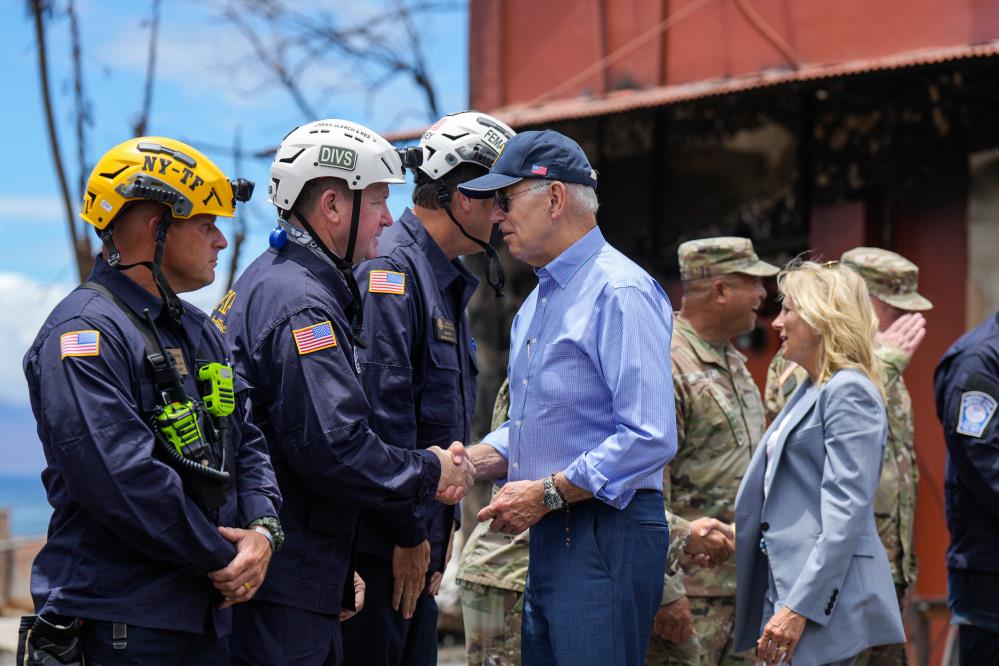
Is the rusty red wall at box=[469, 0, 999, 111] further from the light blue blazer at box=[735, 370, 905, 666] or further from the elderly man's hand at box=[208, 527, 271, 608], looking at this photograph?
the elderly man's hand at box=[208, 527, 271, 608]

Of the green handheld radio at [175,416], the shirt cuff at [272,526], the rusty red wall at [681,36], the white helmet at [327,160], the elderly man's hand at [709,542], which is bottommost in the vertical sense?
the elderly man's hand at [709,542]

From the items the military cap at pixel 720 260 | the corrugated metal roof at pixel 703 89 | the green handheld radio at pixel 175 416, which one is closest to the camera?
the green handheld radio at pixel 175 416

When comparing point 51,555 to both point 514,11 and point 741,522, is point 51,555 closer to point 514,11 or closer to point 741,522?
point 741,522

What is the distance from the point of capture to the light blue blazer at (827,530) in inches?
174

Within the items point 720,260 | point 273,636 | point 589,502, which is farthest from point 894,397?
point 273,636

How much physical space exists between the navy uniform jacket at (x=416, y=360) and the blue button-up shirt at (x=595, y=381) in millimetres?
437

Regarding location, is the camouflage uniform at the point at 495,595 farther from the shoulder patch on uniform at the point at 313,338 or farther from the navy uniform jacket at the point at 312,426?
the shoulder patch on uniform at the point at 313,338

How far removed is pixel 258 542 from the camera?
3637 mm

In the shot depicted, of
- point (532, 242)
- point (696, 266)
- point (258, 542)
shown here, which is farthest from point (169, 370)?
point (696, 266)

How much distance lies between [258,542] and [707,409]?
7.29 feet

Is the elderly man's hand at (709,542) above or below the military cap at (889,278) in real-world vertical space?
below

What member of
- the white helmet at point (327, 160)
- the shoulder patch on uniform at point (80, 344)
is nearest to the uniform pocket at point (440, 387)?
the white helmet at point (327, 160)

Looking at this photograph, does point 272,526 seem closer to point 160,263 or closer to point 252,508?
point 252,508

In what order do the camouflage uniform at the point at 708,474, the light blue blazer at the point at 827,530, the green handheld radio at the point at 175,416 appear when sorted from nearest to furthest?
1. the green handheld radio at the point at 175,416
2. the light blue blazer at the point at 827,530
3. the camouflage uniform at the point at 708,474
